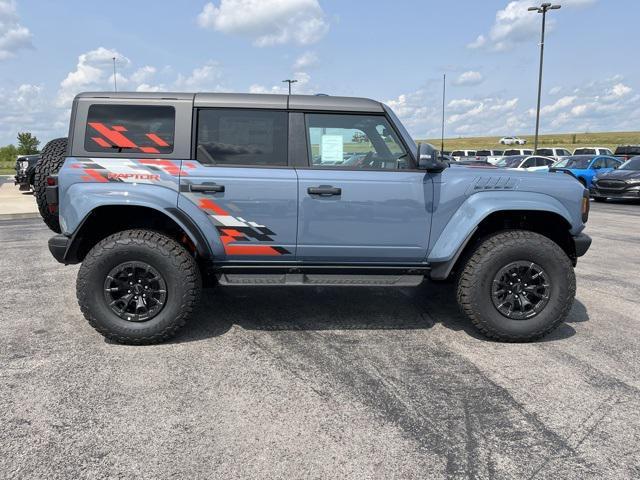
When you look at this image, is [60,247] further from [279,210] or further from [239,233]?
[279,210]

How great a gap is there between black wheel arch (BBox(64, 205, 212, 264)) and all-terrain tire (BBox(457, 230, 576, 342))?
6.99 feet

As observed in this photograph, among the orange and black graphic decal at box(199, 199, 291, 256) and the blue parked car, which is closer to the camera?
the orange and black graphic decal at box(199, 199, 291, 256)

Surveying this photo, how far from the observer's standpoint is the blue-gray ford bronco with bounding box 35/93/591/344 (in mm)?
3842

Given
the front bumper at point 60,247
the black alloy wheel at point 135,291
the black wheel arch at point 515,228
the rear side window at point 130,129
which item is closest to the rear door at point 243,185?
the rear side window at point 130,129

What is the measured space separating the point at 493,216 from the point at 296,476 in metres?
2.73

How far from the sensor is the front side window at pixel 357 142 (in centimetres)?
407

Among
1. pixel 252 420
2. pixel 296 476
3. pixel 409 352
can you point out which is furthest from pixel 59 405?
pixel 409 352

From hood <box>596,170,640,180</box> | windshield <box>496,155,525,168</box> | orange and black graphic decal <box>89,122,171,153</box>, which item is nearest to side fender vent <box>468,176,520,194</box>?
orange and black graphic decal <box>89,122,171,153</box>

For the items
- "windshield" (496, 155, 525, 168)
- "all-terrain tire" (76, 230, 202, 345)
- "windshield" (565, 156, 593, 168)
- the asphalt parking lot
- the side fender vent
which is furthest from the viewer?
"windshield" (496, 155, 525, 168)

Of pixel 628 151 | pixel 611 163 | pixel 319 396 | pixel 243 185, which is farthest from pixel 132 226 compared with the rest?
pixel 628 151

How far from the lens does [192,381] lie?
3.30 metres

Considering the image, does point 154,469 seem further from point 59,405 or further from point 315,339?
point 315,339

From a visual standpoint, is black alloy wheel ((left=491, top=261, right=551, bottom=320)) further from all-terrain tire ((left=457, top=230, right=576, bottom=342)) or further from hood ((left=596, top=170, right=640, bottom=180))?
hood ((left=596, top=170, right=640, bottom=180))

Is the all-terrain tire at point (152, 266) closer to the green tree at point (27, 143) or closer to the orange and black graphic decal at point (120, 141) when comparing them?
the orange and black graphic decal at point (120, 141)
